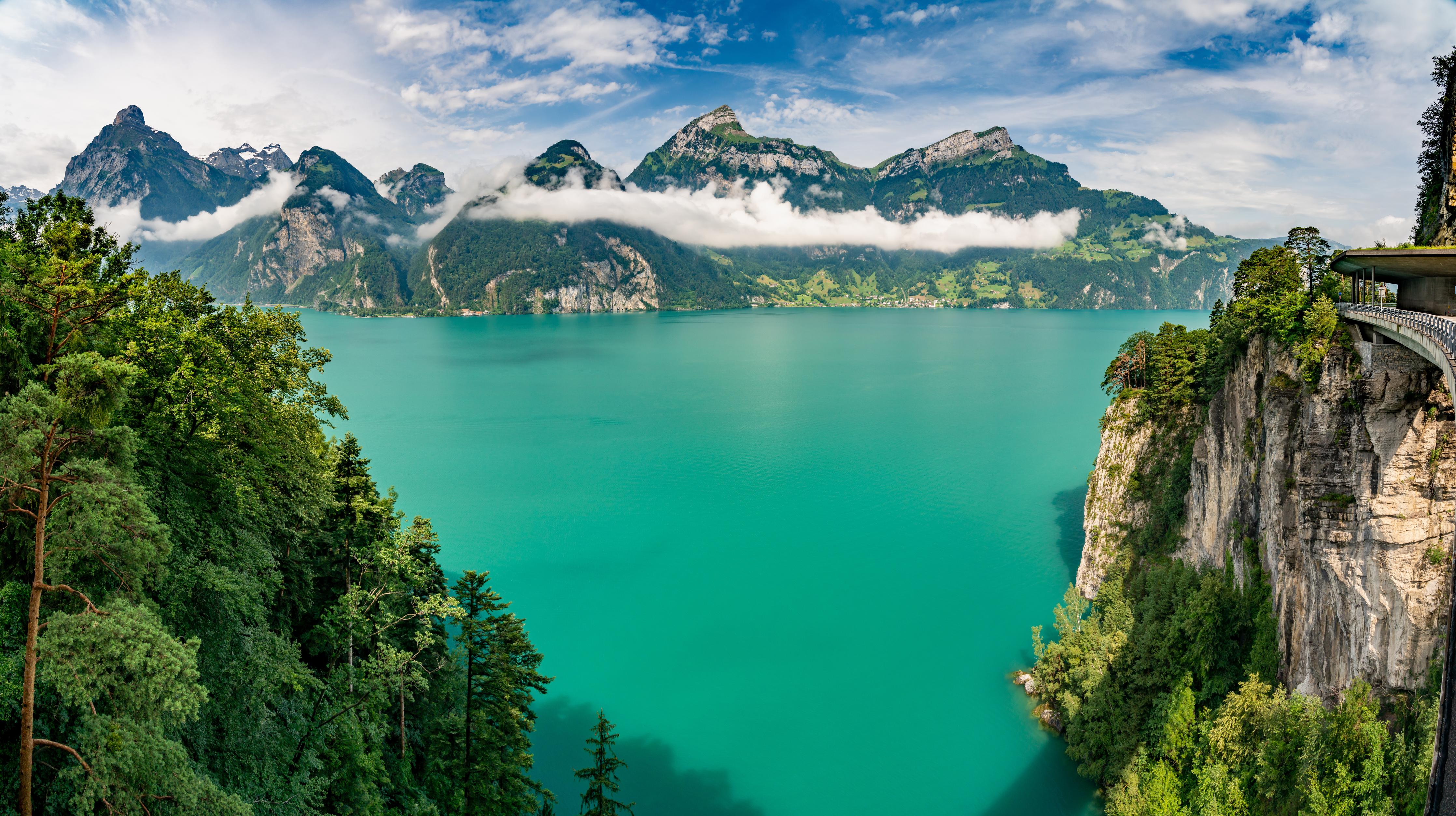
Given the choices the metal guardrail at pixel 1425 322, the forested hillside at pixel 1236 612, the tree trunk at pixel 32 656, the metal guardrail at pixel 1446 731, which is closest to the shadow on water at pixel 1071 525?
the forested hillside at pixel 1236 612

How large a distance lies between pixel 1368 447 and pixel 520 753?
1109 inches

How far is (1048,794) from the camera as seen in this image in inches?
1107

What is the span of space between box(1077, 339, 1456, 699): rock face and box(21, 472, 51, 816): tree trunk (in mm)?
29000

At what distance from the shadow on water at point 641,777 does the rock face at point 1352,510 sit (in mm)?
21652

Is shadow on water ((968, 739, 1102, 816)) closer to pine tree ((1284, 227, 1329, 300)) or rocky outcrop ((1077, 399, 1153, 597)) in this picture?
rocky outcrop ((1077, 399, 1153, 597))

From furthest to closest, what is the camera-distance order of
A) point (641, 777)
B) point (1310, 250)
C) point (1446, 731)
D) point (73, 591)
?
point (1310, 250), point (641, 777), point (1446, 731), point (73, 591)

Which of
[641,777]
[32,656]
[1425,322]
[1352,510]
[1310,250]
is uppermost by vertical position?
[1310,250]

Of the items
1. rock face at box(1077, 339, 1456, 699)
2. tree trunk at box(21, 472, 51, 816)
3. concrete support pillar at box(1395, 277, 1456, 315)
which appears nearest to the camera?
tree trunk at box(21, 472, 51, 816)

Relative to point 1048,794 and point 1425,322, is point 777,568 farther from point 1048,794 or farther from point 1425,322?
point 1425,322

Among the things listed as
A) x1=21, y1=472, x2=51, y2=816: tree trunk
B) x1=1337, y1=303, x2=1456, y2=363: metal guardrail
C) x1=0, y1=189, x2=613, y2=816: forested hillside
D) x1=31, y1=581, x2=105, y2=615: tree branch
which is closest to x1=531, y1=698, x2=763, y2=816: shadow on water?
x1=0, y1=189, x2=613, y2=816: forested hillside

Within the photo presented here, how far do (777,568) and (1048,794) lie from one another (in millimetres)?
21694

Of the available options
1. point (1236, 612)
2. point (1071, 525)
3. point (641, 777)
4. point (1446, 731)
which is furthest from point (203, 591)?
point (1071, 525)

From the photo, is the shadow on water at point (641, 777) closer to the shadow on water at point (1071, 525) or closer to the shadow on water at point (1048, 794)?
the shadow on water at point (1048, 794)

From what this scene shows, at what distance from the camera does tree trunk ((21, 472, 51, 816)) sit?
7.99 metres
